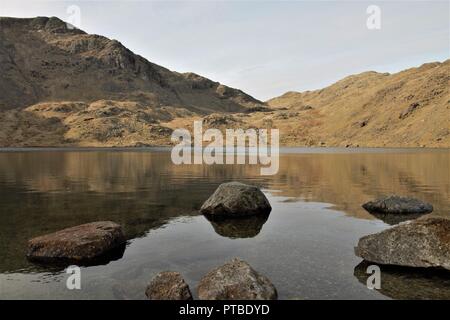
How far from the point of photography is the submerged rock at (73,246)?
16.7 m

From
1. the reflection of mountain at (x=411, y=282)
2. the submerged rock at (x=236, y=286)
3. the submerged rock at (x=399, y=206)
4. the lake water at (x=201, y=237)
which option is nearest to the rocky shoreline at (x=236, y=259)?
the submerged rock at (x=236, y=286)

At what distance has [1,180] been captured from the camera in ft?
151

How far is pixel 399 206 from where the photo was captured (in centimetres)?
2608

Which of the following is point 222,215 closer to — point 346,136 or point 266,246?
point 266,246

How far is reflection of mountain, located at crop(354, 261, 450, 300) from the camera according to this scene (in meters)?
13.0

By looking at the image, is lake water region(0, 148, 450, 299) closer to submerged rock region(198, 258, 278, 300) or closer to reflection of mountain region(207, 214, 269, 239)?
reflection of mountain region(207, 214, 269, 239)

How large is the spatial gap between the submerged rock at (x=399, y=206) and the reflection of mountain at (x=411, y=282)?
37.1ft

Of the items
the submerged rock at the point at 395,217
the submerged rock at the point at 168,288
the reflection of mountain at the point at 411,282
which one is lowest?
the reflection of mountain at the point at 411,282

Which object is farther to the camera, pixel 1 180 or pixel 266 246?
pixel 1 180

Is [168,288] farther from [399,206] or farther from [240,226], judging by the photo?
[399,206]

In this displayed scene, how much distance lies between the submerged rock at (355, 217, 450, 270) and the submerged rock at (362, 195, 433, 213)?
10360mm

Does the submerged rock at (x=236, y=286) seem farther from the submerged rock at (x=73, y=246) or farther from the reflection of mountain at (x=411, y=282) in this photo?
the submerged rock at (x=73, y=246)
